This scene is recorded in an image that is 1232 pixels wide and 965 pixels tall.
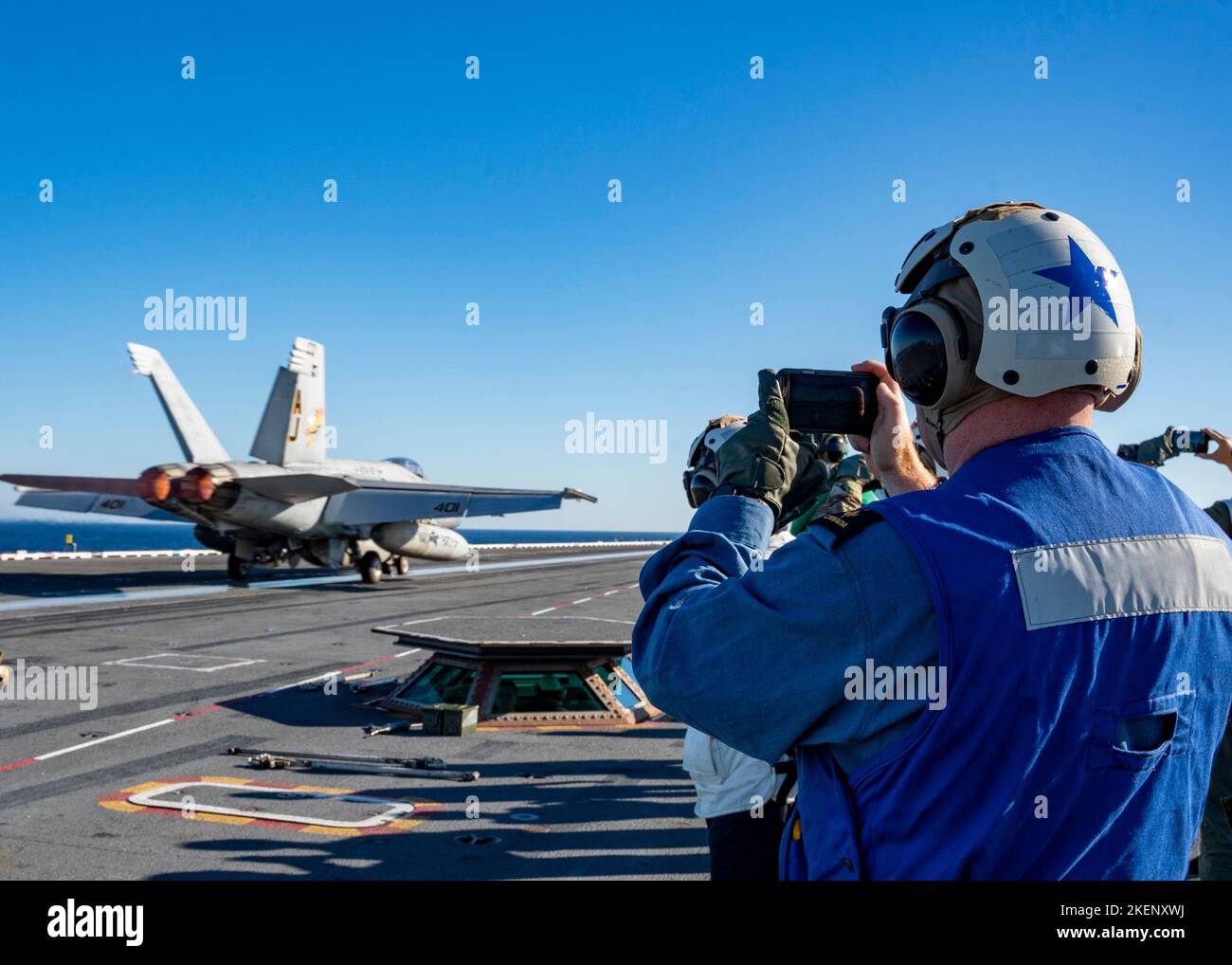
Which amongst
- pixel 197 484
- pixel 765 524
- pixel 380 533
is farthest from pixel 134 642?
pixel 765 524

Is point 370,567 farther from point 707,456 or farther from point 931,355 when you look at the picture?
point 931,355

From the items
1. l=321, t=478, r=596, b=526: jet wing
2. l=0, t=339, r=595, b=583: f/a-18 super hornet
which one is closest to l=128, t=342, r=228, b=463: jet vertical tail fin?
l=0, t=339, r=595, b=583: f/a-18 super hornet

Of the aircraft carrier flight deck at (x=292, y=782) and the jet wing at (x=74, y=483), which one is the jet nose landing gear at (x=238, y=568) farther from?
the aircraft carrier flight deck at (x=292, y=782)

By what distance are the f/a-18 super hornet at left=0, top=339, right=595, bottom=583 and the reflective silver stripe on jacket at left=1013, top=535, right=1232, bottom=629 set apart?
26.6 metres

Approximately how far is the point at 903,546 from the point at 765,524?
604mm

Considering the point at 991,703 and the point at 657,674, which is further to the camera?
the point at 657,674

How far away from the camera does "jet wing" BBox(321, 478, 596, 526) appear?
31.0 m

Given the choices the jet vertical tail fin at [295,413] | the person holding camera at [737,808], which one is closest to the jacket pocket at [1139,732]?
the person holding camera at [737,808]

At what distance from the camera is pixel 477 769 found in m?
9.22

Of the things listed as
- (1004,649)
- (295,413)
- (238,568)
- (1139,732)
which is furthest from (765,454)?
(238,568)

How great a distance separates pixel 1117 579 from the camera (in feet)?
5.57

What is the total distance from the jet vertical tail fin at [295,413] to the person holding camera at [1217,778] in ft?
93.8

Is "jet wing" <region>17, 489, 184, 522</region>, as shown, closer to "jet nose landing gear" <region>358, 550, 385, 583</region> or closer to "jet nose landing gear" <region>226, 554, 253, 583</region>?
"jet nose landing gear" <region>226, 554, 253, 583</region>
